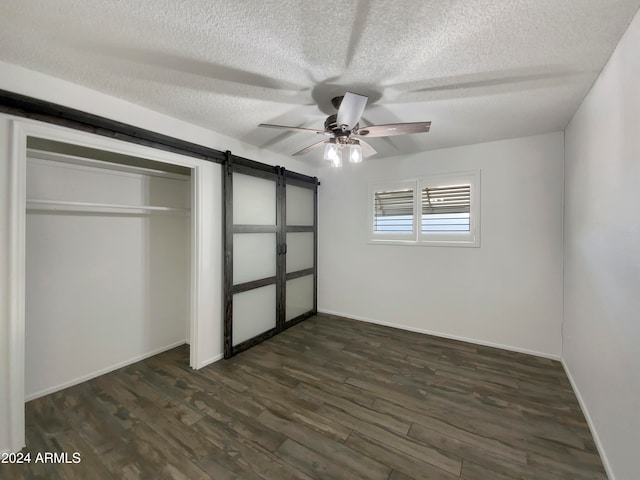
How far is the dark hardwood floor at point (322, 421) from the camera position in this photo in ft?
5.06

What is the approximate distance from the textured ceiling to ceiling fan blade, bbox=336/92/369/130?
20 cm

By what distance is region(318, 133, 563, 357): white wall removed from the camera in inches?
110

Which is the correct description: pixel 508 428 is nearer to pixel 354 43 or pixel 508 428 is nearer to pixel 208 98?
pixel 354 43

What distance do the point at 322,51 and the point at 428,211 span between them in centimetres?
256

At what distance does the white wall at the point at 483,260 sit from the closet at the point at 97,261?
2445 millimetres

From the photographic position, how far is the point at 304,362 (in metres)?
2.78

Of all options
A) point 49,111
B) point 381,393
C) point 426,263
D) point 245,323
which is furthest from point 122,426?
point 426,263

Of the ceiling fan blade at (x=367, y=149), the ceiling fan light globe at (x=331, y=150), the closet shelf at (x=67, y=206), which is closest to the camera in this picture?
the closet shelf at (x=67, y=206)

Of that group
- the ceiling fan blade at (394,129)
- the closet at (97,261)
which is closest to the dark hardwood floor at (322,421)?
the closet at (97,261)

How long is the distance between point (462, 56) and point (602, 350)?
208 centimetres

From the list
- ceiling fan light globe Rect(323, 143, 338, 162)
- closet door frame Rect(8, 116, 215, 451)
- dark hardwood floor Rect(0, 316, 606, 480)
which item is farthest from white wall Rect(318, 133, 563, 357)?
closet door frame Rect(8, 116, 215, 451)

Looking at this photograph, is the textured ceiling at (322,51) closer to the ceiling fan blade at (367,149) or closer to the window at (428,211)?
the ceiling fan blade at (367,149)

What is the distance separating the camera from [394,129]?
1.93 m

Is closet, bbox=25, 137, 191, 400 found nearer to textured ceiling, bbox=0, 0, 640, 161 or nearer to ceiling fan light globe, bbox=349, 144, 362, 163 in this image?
textured ceiling, bbox=0, 0, 640, 161
